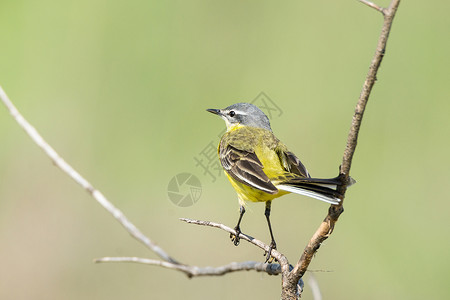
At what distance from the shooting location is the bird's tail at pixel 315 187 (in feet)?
9.23

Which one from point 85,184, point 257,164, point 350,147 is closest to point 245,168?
point 257,164

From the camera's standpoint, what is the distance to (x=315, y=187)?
138 inches

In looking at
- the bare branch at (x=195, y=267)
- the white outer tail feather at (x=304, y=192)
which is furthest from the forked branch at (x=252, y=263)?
the white outer tail feather at (x=304, y=192)

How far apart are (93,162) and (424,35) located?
5.32m

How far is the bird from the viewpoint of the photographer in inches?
169

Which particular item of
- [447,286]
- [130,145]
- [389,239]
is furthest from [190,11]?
[447,286]

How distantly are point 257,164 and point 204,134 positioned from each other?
4018mm

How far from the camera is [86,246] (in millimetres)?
8273

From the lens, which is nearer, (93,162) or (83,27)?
(93,162)

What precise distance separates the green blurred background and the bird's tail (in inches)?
141

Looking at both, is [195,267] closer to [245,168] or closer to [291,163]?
[245,168]

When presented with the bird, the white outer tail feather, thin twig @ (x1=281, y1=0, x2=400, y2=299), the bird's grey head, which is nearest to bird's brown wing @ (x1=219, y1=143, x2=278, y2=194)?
the bird

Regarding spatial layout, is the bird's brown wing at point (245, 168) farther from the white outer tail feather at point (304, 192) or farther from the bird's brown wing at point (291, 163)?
the bird's brown wing at point (291, 163)

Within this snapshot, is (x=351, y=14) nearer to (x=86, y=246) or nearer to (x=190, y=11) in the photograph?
(x=190, y=11)
